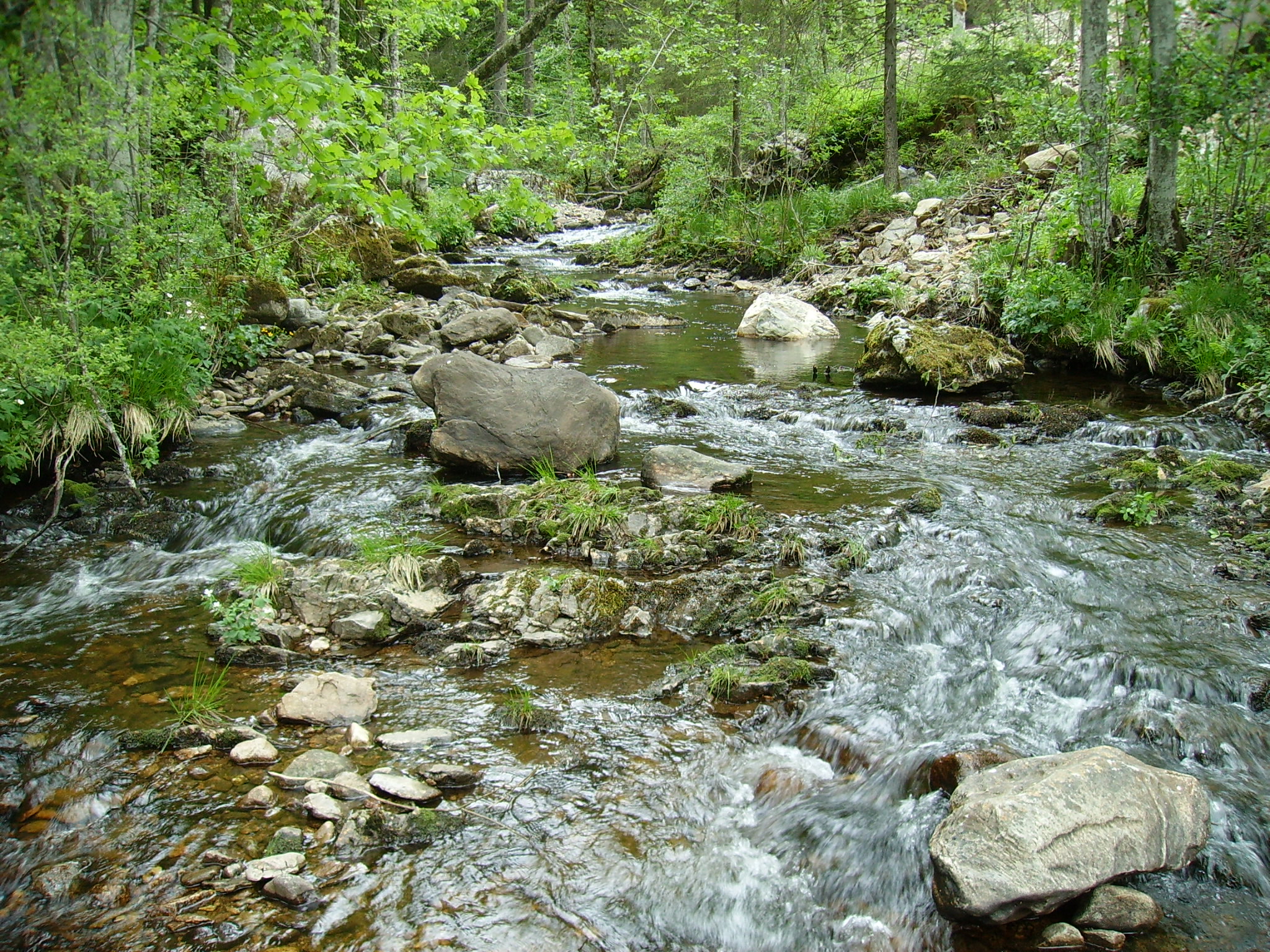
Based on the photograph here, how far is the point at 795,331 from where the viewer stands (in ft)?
47.9

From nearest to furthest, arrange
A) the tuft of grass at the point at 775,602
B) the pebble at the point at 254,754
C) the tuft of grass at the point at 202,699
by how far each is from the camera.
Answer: the pebble at the point at 254,754 → the tuft of grass at the point at 202,699 → the tuft of grass at the point at 775,602

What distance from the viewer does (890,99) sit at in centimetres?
2014

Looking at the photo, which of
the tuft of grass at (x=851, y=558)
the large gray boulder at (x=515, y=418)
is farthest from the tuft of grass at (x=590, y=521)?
the tuft of grass at (x=851, y=558)

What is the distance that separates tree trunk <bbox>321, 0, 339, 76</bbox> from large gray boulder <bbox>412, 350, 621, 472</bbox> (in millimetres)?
5161

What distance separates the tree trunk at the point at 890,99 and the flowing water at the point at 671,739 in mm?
15941

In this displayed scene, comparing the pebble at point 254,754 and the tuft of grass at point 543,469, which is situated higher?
the tuft of grass at point 543,469

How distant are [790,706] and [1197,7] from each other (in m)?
9.60

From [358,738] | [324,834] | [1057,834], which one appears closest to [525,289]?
[358,738]

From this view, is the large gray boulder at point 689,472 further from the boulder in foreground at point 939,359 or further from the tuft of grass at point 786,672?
the boulder in foreground at point 939,359

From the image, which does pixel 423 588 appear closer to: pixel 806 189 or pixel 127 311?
pixel 127 311

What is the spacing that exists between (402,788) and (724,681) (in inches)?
72.3

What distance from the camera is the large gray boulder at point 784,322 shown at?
1465cm

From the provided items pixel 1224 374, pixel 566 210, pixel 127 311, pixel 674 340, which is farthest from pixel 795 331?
pixel 566 210

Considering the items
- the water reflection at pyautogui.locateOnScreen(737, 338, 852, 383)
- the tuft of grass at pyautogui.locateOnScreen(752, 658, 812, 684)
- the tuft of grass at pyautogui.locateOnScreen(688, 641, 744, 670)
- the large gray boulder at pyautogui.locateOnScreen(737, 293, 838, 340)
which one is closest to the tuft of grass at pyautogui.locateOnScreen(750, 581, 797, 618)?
the tuft of grass at pyautogui.locateOnScreen(688, 641, 744, 670)
